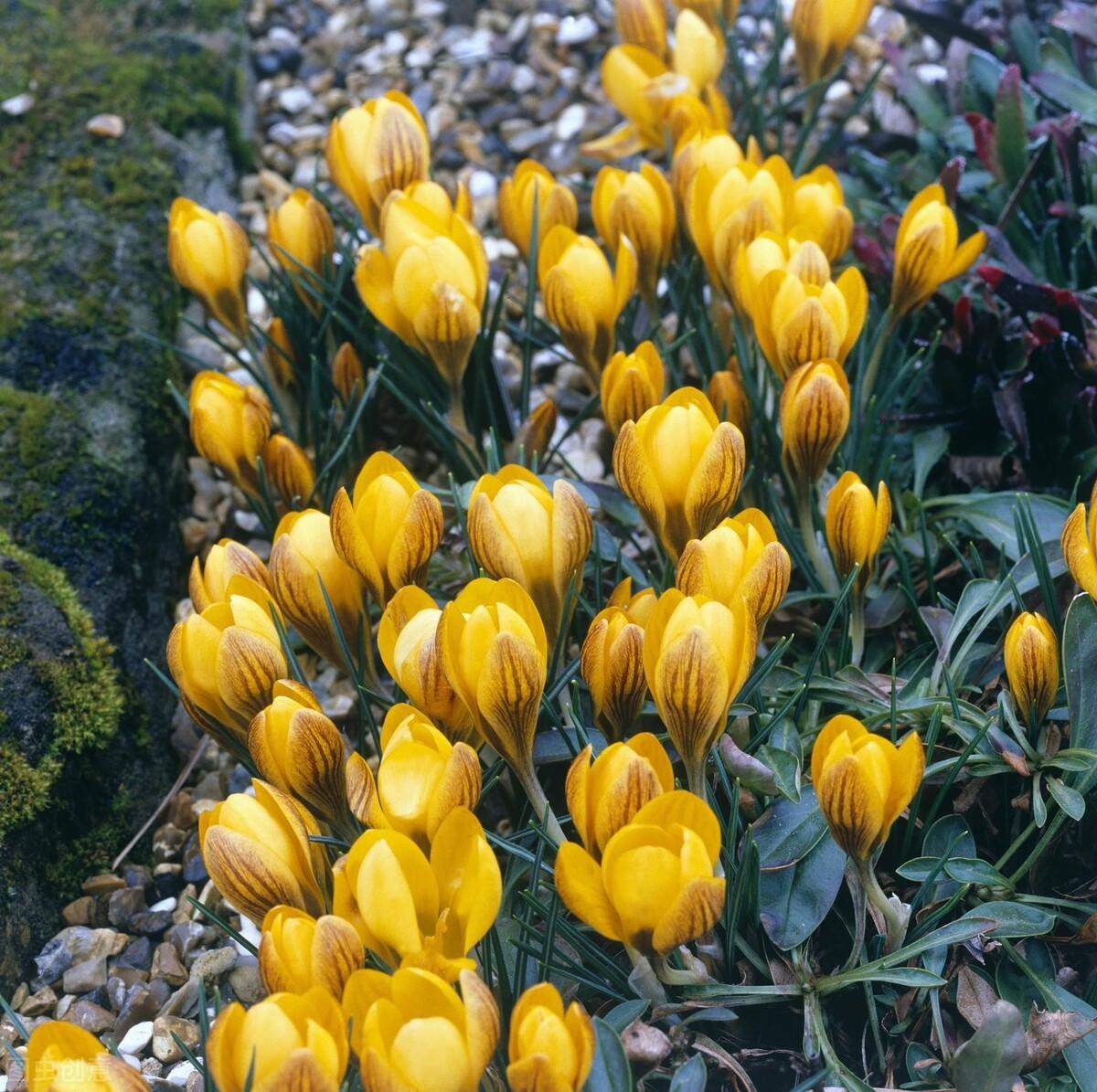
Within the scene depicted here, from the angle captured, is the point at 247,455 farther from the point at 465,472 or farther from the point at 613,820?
the point at 613,820

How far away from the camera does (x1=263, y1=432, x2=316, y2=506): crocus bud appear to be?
163cm

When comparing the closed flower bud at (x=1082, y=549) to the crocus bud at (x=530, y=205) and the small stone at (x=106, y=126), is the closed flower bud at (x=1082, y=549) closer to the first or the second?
the crocus bud at (x=530, y=205)

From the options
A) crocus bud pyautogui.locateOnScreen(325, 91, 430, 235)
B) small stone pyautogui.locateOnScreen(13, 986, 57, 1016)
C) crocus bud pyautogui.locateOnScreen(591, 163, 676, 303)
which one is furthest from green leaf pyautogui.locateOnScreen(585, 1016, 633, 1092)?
crocus bud pyautogui.locateOnScreen(325, 91, 430, 235)

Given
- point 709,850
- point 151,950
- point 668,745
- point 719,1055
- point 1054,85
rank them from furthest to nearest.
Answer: point 1054,85 < point 151,950 < point 668,745 < point 719,1055 < point 709,850

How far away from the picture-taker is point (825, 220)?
1631 millimetres

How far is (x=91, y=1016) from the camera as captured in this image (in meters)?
1.45

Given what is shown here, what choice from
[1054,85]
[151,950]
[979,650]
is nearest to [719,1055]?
[979,650]

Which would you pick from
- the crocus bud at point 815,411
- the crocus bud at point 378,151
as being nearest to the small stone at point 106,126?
the crocus bud at point 378,151

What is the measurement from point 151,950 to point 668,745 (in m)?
0.69

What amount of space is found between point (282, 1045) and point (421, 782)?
245 millimetres

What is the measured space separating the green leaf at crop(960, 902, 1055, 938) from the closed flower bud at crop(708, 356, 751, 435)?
635 millimetres

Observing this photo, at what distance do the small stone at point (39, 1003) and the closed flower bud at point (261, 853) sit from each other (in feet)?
1.69

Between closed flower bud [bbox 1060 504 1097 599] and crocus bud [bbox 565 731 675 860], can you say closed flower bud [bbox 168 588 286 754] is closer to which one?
crocus bud [bbox 565 731 675 860]

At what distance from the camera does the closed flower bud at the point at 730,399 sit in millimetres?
1575
